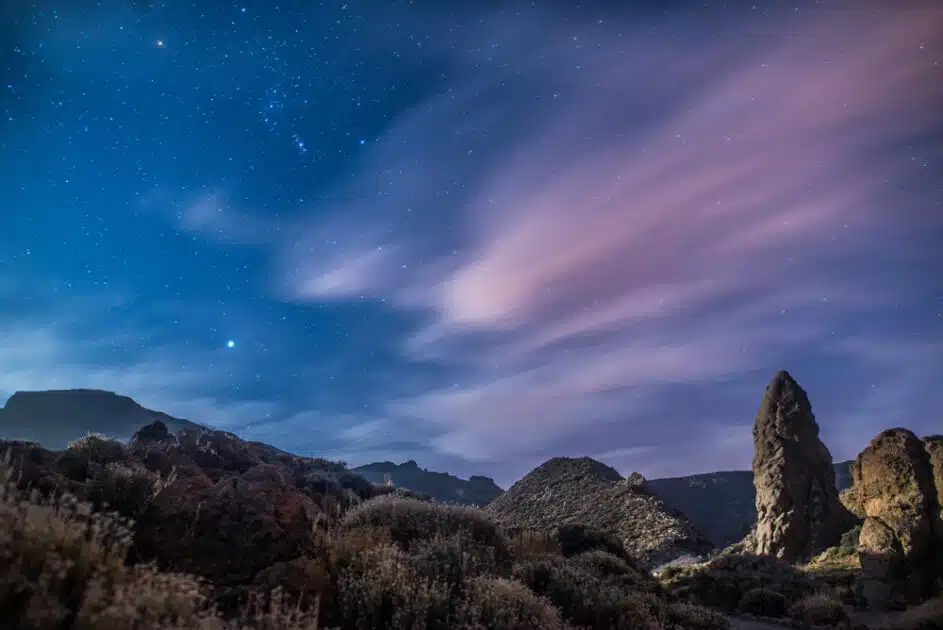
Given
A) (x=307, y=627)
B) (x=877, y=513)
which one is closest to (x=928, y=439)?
(x=877, y=513)

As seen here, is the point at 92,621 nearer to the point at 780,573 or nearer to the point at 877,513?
the point at 780,573

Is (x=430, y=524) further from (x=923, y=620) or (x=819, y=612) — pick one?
(x=923, y=620)

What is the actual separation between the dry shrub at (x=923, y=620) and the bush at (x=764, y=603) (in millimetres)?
3362

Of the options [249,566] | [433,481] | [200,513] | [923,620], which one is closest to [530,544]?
[249,566]

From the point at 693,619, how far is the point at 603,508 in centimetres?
4915

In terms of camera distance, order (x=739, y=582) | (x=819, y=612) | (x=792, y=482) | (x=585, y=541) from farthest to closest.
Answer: (x=792, y=482) → (x=739, y=582) → (x=585, y=541) → (x=819, y=612)

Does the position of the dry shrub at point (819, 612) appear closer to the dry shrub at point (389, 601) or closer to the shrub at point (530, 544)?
the shrub at point (530, 544)

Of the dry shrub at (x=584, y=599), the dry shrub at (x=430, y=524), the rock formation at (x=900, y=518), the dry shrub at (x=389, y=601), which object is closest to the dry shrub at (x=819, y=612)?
the rock formation at (x=900, y=518)

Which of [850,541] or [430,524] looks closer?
[430,524]

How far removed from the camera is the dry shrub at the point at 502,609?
6301mm

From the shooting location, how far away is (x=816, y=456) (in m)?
33.7

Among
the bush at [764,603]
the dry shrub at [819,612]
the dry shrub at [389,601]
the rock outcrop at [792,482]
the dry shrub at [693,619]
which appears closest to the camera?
the dry shrub at [389,601]

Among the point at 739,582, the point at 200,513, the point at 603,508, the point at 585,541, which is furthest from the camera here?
the point at 603,508

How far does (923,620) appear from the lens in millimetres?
13961
